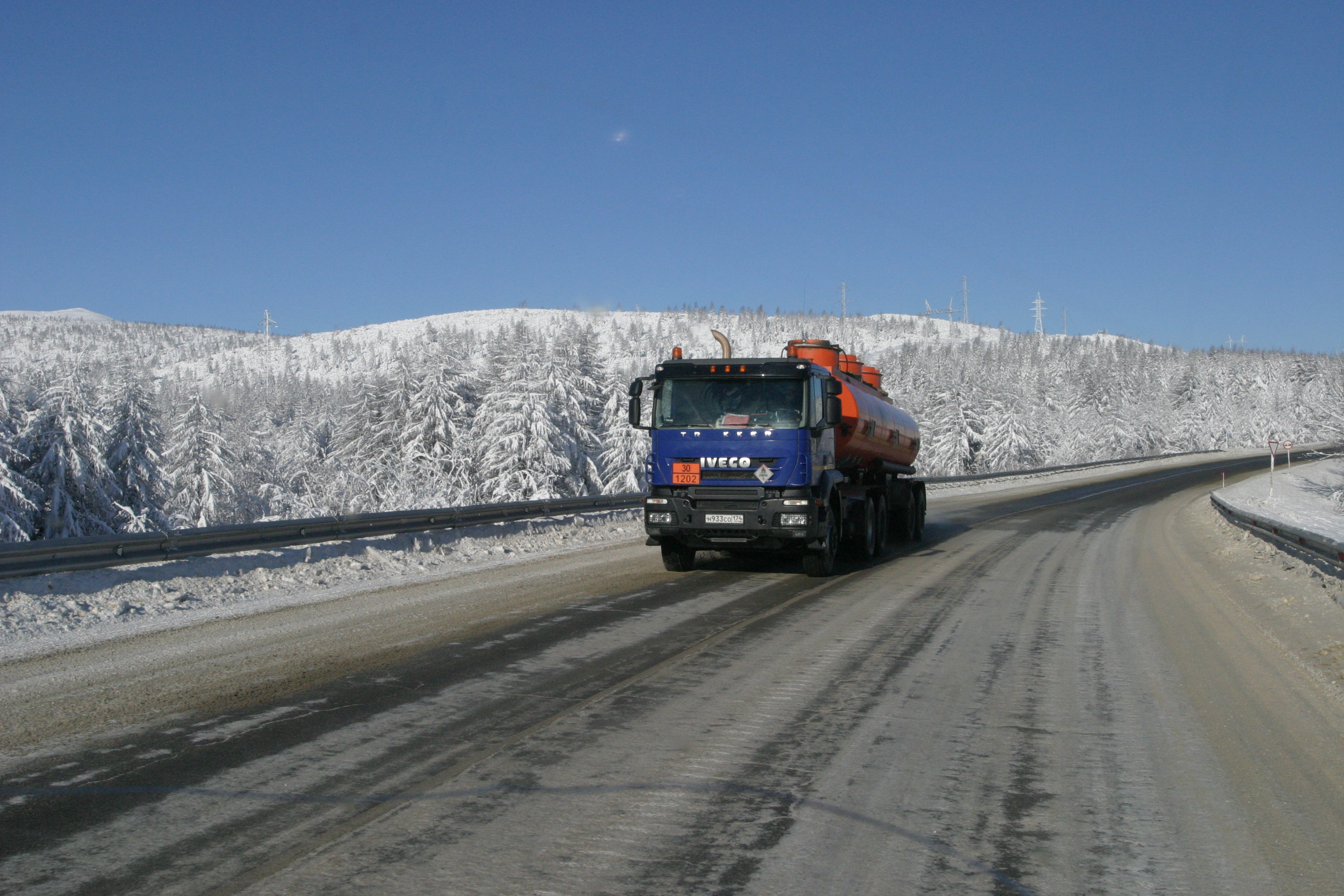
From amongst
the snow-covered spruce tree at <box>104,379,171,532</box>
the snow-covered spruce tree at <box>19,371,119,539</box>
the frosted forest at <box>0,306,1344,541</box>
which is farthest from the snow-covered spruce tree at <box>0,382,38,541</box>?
the snow-covered spruce tree at <box>104,379,171,532</box>

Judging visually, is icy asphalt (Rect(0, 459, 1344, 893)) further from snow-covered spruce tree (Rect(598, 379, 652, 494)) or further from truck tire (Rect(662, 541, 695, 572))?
snow-covered spruce tree (Rect(598, 379, 652, 494))

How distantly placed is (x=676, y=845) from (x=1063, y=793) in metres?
2.02

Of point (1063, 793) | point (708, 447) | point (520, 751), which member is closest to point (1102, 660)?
point (1063, 793)

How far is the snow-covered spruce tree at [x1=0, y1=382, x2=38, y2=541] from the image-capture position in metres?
22.3

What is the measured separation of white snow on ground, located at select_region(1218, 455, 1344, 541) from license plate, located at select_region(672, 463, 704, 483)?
45.3 ft

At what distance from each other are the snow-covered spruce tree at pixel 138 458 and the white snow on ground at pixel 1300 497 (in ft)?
102

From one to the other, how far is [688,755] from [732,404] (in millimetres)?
7899

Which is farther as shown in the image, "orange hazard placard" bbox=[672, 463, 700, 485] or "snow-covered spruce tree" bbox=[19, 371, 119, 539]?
"snow-covered spruce tree" bbox=[19, 371, 119, 539]

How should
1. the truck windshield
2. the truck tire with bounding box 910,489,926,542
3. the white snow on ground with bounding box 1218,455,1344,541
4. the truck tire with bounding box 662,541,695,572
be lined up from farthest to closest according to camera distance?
the white snow on ground with bounding box 1218,455,1344,541
the truck tire with bounding box 910,489,926,542
the truck tire with bounding box 662,541,695,572
the truck windshield

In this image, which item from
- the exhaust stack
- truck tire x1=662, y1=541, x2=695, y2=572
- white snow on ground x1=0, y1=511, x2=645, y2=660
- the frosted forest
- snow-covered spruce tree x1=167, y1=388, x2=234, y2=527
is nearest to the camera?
white snow on ground x1=0, y1=511, x2=645, y2=660

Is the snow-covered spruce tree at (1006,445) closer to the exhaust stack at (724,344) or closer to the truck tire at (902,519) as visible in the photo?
the truck tire at (902,519)

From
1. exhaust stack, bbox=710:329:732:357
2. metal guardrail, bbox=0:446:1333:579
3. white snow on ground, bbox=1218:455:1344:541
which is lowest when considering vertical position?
white snow on ground, bbox=1218:455:1344:541

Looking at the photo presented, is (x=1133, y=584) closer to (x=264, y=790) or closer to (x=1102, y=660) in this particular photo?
(x=1102, y=660)

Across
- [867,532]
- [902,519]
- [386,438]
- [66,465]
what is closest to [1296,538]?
[867,532]
